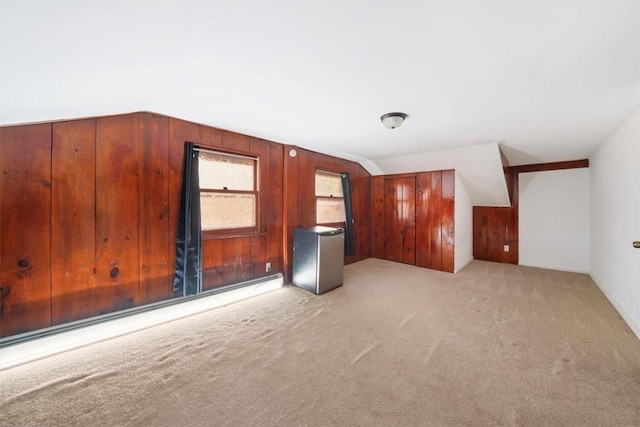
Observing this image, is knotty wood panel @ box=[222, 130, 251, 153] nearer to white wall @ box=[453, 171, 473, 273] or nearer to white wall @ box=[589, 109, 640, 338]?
A: white wall @ box=[453, 171, 473, 273]

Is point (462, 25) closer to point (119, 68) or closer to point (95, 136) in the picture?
point (119, 68)

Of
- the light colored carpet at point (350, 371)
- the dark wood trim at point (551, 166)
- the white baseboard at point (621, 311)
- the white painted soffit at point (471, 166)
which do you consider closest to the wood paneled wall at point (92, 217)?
the light colored carpet at point (350, 371)

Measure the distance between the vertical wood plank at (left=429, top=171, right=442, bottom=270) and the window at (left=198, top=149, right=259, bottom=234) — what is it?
3120 mm

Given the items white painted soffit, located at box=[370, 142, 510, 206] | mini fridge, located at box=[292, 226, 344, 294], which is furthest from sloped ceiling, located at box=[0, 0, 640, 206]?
mini fridge, located at box=[292, 226, 344, 294]

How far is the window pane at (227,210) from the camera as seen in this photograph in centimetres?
274

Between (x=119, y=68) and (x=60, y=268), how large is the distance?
5.59ft

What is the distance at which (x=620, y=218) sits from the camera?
2.54 metres

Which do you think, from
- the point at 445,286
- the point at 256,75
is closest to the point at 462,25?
the point at 256,75

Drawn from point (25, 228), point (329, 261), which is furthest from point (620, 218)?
point (25, 228)

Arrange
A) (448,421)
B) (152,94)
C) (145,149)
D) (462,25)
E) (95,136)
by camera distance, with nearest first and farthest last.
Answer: (462,25), (448,421), (152,94), (95,136), (145,149)

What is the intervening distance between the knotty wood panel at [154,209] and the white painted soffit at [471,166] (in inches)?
138

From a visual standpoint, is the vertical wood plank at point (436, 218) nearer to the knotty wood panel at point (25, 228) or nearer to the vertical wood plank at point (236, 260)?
the vertical wood plank at point (236, 260)

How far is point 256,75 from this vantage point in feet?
5.16

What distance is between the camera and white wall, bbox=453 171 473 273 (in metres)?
4.14
